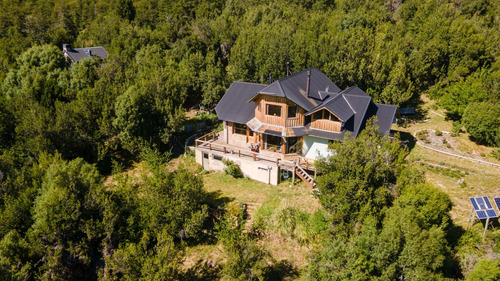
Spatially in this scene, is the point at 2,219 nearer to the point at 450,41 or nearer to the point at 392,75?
the point at 392,75

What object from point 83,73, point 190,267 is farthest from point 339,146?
point 83,73

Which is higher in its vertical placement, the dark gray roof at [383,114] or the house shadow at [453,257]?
the dark gray roof at [383,114]

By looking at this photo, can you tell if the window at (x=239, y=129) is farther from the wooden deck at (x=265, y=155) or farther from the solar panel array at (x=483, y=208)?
the solar panel array at (x=483, y=208)

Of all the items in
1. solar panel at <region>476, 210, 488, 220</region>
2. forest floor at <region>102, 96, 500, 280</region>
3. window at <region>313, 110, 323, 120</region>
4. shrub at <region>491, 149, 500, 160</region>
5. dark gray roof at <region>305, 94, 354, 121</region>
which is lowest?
forest floor at <region>102, 96, 500, 280</region>

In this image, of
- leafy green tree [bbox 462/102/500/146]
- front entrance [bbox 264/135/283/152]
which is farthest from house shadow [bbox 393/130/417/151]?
front entrance [bbox 264/135/283/152]

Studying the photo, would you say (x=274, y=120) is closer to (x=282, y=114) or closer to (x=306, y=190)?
(x=282, y=114)

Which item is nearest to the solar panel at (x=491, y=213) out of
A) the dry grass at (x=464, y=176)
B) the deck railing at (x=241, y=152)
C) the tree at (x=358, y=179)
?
the dry grass at (x=464, y=176)

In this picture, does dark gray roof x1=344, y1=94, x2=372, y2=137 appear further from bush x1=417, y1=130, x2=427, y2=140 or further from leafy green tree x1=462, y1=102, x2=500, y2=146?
leafy green tree x1=462, y1=102, x2=500, y2=146
